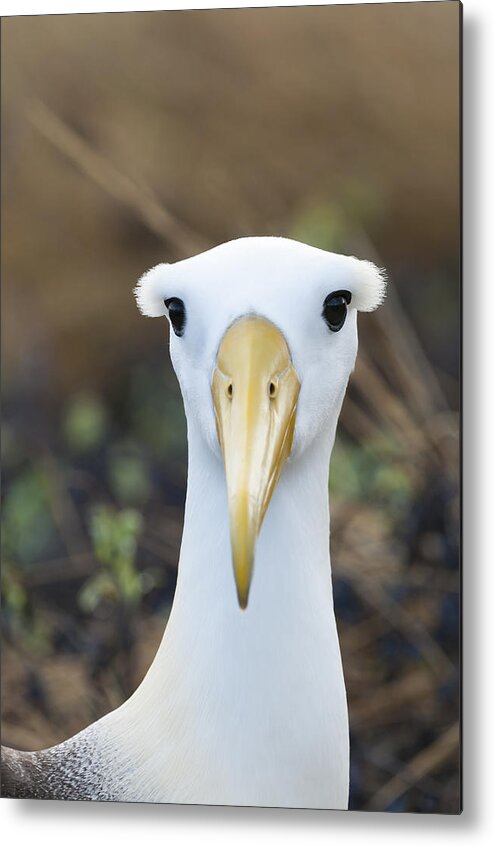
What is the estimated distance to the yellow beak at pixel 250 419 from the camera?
1487 millimetres

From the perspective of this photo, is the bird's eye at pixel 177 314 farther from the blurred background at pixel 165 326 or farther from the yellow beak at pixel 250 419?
the blurred background at pixel 165 326

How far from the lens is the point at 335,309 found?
163cm

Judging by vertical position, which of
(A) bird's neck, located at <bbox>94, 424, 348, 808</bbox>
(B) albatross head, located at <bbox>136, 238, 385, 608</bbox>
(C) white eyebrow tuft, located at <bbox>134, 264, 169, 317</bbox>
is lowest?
(A) bird's neck, located at <bbox>94, 424, 348, 808</bbox>

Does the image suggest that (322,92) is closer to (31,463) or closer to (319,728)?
(31,463)

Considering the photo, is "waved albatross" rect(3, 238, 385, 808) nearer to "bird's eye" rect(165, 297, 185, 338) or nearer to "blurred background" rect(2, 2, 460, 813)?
"bird's eye" rect(165, 297, 185, 338)

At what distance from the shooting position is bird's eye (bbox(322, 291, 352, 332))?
63.8 inches

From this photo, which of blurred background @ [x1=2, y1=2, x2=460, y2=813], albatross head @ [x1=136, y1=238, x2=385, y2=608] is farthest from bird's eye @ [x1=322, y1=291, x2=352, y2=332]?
blurred background @ [x1=2, y1=2, x2=460, y2=813]

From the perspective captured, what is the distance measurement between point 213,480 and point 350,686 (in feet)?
1.52

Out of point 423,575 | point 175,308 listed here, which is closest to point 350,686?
point 423,575

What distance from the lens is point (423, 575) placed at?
6.31ft

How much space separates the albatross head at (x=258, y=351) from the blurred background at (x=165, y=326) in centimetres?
27

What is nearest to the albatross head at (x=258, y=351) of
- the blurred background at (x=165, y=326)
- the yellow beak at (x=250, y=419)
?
the yellow beak at (x=250, y=419)

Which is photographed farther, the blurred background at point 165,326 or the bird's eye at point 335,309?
the blurred background at point 165,326

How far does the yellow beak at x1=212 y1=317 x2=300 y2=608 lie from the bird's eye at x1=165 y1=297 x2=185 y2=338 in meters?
0.09
